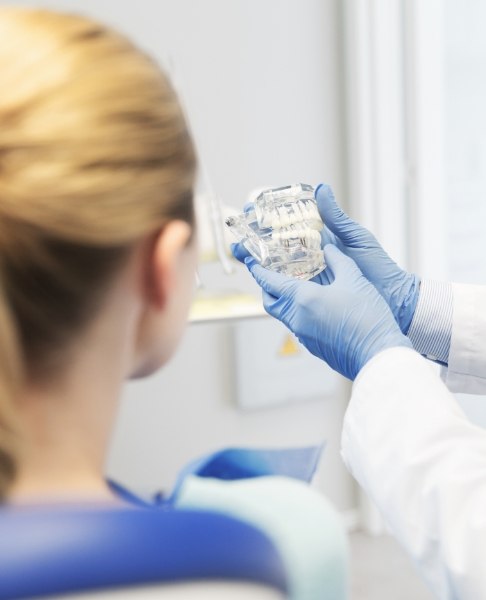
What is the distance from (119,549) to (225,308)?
133 centimetres

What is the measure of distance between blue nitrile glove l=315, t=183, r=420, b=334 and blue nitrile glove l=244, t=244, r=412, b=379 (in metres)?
0.14

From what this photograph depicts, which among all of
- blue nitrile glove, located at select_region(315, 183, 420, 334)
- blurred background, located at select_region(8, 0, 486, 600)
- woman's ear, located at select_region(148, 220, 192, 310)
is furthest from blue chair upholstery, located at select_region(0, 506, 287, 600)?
blurred background, located at select_region(8, 0, 486, 600)

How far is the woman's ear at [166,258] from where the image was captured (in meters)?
0.55

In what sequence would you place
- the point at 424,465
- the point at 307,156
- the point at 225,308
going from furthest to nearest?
the point at 307,156 < the point at 225,308 < the point at 424,465

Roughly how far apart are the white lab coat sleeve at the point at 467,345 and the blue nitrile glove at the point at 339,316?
0.82ft

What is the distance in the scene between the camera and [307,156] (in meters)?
2.16

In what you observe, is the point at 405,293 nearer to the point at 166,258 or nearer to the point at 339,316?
the point at 339,316

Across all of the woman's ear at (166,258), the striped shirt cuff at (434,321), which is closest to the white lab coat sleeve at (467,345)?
the striped shirt cuff at (434,321)

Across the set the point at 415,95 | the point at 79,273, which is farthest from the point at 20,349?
the point at 415,95

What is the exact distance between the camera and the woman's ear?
1.82 feet

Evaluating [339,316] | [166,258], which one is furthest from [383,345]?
[166,258]

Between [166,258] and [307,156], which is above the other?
[166,258]

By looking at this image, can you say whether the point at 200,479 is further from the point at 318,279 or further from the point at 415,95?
the point at 415,95

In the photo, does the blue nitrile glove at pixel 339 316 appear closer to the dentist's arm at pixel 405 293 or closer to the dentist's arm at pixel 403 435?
the dentist's arm at pixel 403 435
